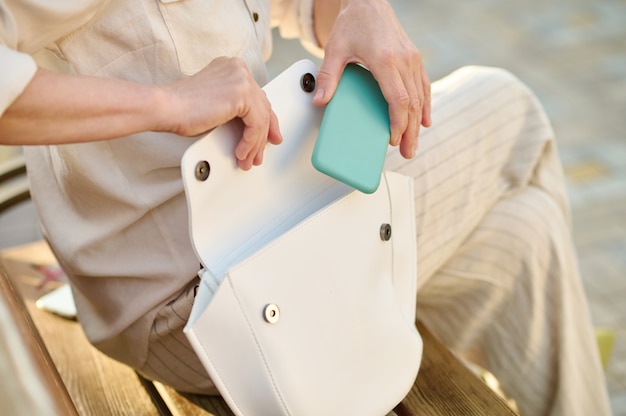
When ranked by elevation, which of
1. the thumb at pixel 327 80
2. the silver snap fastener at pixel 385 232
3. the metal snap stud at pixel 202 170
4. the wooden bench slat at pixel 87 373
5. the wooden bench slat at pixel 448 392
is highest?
the metal snap stud at pixel 202 170

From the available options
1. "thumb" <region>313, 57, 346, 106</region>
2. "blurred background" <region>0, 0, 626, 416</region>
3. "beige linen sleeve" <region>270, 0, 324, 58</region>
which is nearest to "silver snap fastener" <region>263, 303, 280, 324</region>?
"thumb" <region>313, 57, 346, 106</region>

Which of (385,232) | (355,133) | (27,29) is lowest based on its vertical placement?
(385,232)

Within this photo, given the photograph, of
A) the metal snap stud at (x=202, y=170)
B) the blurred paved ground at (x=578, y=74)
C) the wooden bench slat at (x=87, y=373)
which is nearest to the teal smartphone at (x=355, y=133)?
the metal snap stud at (x=202, y=170)

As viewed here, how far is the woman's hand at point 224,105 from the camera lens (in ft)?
2.99

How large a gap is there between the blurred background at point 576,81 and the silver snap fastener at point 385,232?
3.28ft

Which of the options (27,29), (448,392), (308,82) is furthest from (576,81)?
(27,29)

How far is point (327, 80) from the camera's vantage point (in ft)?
3.40

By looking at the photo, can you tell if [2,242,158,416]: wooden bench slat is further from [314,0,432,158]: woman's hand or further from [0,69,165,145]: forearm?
[314,0,432,158]: woman's hand

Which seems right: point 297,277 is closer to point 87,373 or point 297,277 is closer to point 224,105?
point 224,105

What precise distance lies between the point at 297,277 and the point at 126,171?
284mm

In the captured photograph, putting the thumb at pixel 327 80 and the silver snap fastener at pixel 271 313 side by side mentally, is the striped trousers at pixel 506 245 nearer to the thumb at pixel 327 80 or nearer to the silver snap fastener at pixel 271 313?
the thumb at pixel 327 80

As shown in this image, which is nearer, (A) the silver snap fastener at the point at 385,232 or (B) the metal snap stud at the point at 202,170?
(B) the metal snap stud at the point at 202,170

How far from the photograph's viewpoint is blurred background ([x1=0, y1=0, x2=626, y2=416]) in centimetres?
223

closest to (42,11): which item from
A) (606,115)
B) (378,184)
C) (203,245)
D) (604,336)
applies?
(203,245)
